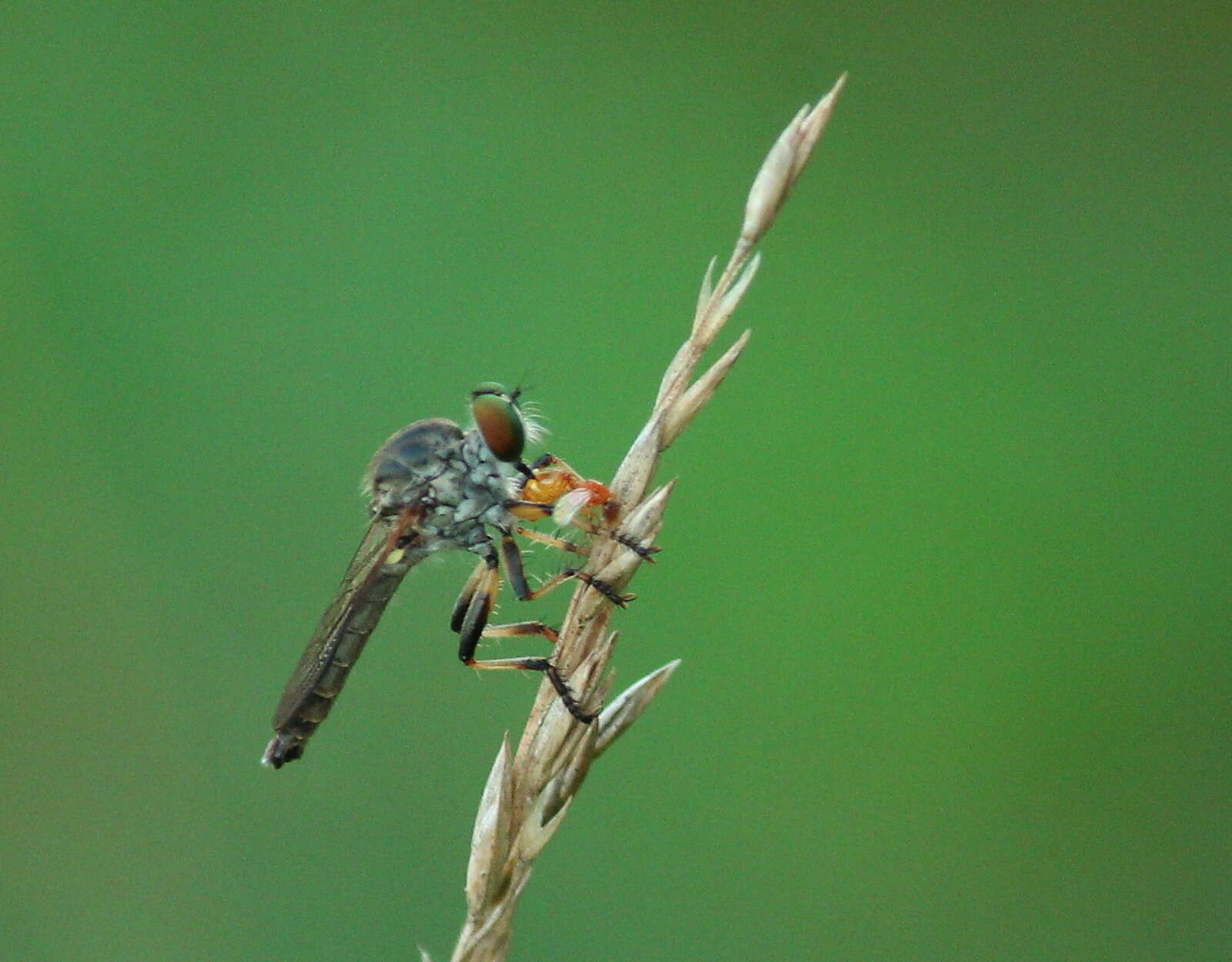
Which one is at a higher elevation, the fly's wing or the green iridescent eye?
the green iridescent eye

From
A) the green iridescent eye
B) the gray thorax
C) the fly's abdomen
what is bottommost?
the fly's abdomen

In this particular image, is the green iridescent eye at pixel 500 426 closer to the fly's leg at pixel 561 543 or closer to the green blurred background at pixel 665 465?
the fly's leg at pixel 561 543

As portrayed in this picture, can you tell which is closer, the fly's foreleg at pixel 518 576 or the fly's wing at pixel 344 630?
the fly's foreleg at pixel 518 576

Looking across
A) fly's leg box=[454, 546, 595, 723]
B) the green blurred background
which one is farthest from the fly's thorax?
the green blurred background

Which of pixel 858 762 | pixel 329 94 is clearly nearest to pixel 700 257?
pixel 329 94

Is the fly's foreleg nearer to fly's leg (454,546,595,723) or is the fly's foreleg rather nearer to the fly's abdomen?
fly's leg (454,546,595,723)

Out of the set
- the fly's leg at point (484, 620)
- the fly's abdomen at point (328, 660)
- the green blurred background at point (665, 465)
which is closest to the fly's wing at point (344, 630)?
the fly's abdomen at point (328, 660)
